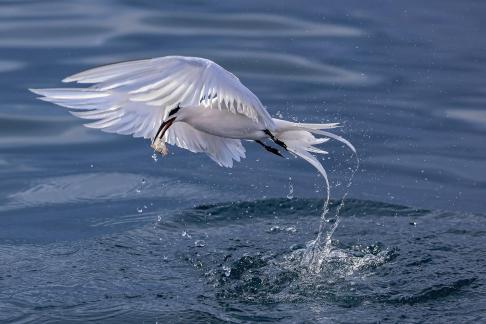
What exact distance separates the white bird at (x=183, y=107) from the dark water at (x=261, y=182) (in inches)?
32.0

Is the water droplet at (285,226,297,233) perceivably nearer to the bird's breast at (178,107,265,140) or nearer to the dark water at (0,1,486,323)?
the dark water at (0,1,486,323)

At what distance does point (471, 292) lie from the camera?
7.50 meters

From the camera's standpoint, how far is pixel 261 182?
9.84 meters

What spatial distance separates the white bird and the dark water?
32.0 inches

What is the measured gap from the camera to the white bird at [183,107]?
7062 mm

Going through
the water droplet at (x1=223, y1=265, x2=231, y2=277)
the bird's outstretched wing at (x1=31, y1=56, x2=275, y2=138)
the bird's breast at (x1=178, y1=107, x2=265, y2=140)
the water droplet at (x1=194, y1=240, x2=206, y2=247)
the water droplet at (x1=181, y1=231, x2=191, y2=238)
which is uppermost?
the bird's outstretched wing at (x1=31, y1=56, x2=275, y2=138)

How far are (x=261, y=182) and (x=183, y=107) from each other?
2.41 meters

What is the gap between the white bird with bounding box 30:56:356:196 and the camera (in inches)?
278

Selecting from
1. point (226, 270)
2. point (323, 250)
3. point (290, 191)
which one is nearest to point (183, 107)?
point (226, 270)

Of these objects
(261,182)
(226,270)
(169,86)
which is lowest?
(226,270)

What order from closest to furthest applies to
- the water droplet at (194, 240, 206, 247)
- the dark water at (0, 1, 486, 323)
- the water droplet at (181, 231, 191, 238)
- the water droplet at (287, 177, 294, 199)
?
1. the dark water at (0, 1, 486, 323)
2. the water droplet at (194, 240, 206, 247)
3. the water droplet at (181, 231, 191, 238)
4. the water droplet at (287, 177, 294, 199)

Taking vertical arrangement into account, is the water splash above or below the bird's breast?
below

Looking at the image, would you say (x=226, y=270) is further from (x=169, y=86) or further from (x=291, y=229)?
(x=169, y=86)

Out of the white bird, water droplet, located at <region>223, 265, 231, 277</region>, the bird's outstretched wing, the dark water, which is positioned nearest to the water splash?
the dark water
